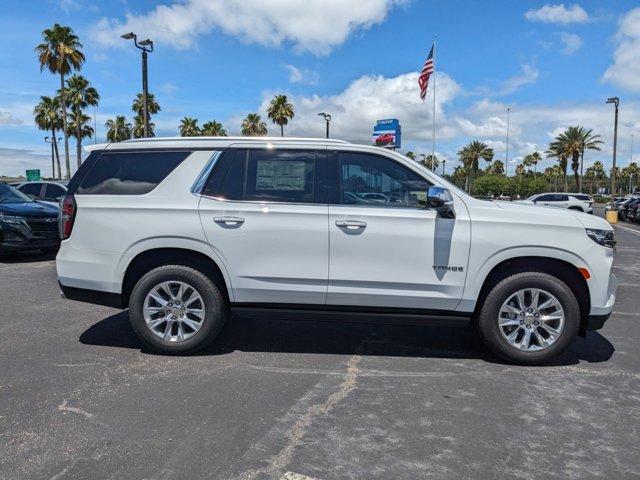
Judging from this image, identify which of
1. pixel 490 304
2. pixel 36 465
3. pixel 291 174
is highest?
pixel 291 174

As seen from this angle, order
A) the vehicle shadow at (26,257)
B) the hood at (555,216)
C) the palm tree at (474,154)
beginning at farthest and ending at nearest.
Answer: the palm tree at (474,154) < the vehicle shadow at (26,257) < the hood at (555,216)

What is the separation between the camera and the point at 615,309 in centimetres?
685

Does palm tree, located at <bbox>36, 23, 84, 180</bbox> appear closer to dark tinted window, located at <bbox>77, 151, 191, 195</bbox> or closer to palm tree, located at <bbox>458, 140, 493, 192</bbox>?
dark tinted window, located at <bbox>77, 151, 191, 195</bbox>

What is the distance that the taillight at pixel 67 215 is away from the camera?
4.89 m

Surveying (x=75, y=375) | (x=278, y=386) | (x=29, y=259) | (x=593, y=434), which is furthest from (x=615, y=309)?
(x=29, y=259)

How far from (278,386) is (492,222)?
7.50ft

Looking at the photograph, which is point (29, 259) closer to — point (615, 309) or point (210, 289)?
point (210, 289)

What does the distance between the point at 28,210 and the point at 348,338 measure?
27.1ft

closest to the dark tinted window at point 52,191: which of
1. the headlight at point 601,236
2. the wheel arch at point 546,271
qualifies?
the wheel arch at point 546,271

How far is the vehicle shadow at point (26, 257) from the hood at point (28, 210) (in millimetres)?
957

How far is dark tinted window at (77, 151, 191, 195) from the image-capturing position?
4871 mm

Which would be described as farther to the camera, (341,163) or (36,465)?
(341,163)

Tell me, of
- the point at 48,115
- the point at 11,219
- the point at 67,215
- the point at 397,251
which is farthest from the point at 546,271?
the point at 48,115

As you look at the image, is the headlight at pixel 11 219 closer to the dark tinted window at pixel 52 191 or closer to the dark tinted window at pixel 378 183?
the dark tinted window at pixel 52 191
